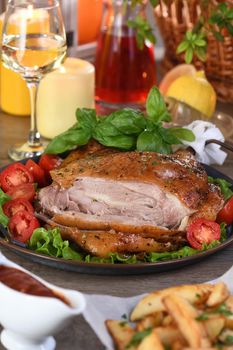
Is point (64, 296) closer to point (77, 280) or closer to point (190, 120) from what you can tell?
point (77, 280)

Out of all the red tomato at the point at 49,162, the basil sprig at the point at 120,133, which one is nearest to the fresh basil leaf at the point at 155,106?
the basil sprig at the point at 120,133

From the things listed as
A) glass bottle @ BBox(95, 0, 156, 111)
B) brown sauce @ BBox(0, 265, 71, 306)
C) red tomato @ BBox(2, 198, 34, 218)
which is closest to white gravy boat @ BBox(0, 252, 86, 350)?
brown sauce @ BBox(0, 265, 71, 306)

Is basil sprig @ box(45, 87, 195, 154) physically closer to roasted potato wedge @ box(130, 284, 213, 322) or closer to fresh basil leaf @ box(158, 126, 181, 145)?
fresh basil leaf @ box(158, 126, 181, 145)

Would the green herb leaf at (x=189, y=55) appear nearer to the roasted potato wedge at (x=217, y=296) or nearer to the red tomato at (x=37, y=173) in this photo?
the red tomato at (x=37, y=173)

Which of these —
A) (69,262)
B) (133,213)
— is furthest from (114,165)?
(69,262)

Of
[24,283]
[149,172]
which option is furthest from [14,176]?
[24,283]
